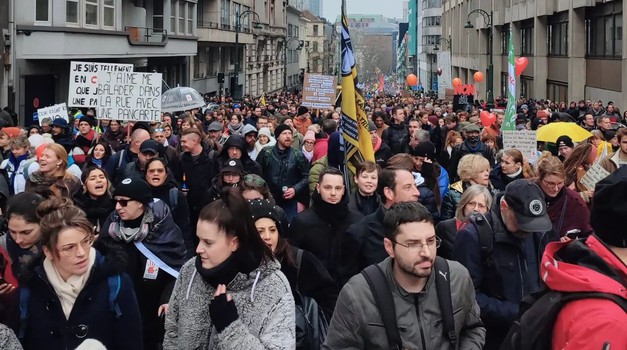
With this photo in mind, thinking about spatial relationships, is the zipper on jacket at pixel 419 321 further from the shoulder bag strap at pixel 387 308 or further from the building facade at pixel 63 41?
the building facade at pixel 63 41

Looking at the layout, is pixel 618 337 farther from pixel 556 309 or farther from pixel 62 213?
pixel 62 213

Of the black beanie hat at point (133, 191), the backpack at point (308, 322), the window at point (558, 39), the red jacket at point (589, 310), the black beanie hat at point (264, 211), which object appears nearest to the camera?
the red jacket at point (589, 310)

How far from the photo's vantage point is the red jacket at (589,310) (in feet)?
7.97

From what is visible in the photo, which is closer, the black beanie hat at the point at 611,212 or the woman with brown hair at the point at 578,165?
the black beanie hat at the point at 611,212

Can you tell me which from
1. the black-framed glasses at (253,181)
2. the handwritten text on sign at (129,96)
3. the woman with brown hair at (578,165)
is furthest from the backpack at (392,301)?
the handwritten text on sign at (129,96)

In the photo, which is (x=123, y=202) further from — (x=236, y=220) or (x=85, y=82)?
(x=85, y=82)

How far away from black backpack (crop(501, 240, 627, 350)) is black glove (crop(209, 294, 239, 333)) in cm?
125

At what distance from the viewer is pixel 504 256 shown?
470cm

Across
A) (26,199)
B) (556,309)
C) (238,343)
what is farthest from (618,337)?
(26,199)

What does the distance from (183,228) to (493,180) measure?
3501 millimetres

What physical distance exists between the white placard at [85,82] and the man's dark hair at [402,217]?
1064cm

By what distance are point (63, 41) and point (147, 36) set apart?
28.1 ft

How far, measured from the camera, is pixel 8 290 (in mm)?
3986

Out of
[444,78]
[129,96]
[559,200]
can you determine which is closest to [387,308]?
[559,200]
